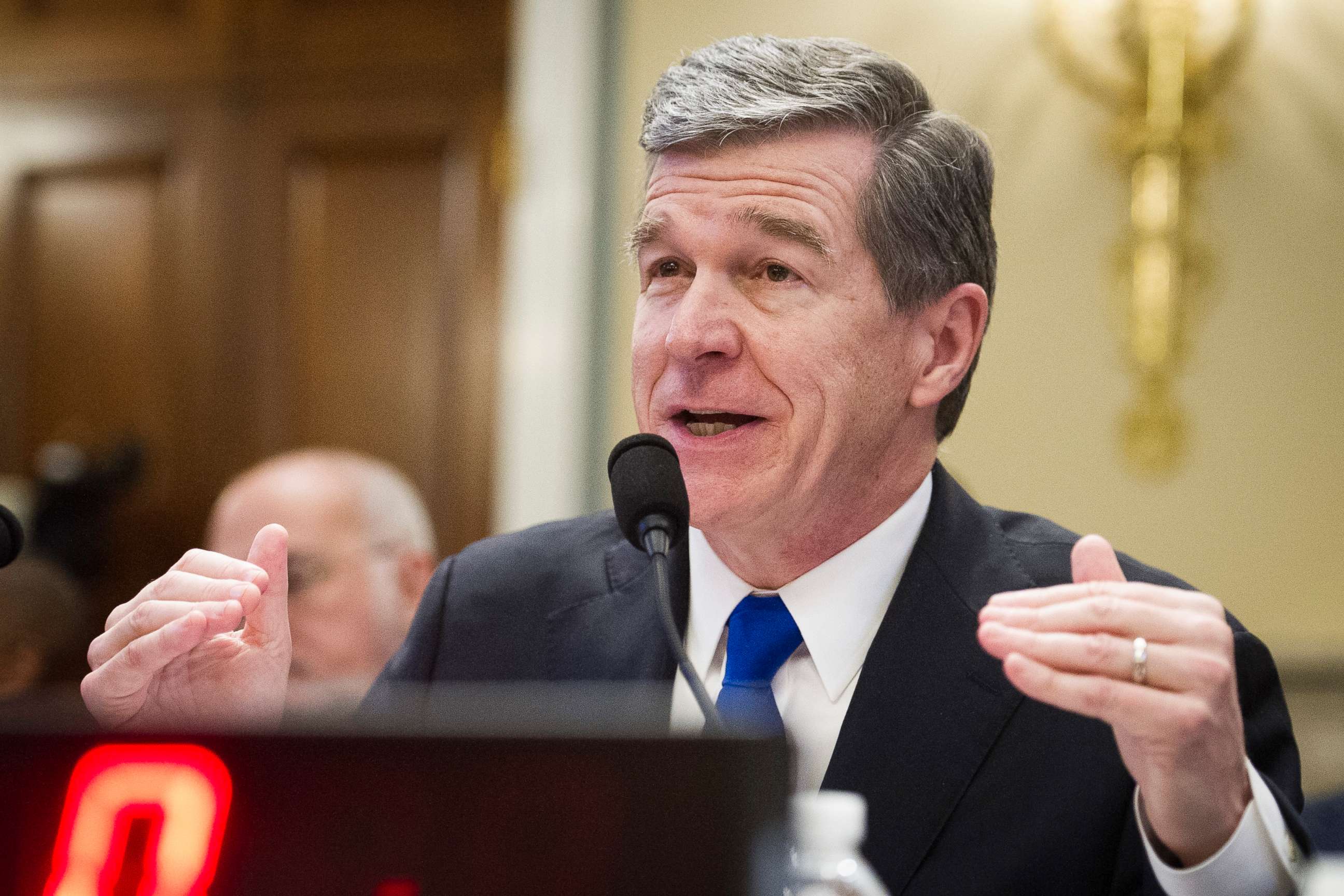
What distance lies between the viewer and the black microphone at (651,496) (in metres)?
1.05

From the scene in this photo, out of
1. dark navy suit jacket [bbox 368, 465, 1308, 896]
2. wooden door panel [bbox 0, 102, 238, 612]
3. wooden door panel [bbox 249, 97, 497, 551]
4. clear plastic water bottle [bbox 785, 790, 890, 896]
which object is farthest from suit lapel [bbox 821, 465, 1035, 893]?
wooden door panel [bbox 0, 102, 238, 612]

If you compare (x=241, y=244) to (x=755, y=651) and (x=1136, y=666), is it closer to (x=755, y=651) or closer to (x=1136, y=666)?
(x=755, y=651)

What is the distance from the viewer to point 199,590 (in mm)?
1079

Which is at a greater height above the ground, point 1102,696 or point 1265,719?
point 1102,696

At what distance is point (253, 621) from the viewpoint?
3.83 feet

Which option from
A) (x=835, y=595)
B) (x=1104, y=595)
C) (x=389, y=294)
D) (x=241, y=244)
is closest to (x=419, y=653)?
(x=835, y=595)

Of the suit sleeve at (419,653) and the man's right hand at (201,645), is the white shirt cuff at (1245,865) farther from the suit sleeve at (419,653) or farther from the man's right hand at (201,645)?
the suit sleeve at (419,653)

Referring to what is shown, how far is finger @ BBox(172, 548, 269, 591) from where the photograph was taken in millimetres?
1098

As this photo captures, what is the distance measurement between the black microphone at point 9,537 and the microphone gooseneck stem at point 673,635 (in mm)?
457

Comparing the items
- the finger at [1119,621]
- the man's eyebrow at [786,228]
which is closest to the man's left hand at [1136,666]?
the finger at [1119,621]

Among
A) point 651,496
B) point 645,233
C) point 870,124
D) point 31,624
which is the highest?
point 870,124

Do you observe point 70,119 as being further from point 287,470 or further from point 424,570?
point 424,570

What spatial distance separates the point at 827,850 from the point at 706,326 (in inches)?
25.4

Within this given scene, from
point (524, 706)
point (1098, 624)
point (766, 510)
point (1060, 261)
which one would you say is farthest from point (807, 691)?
point (1060, 261)
